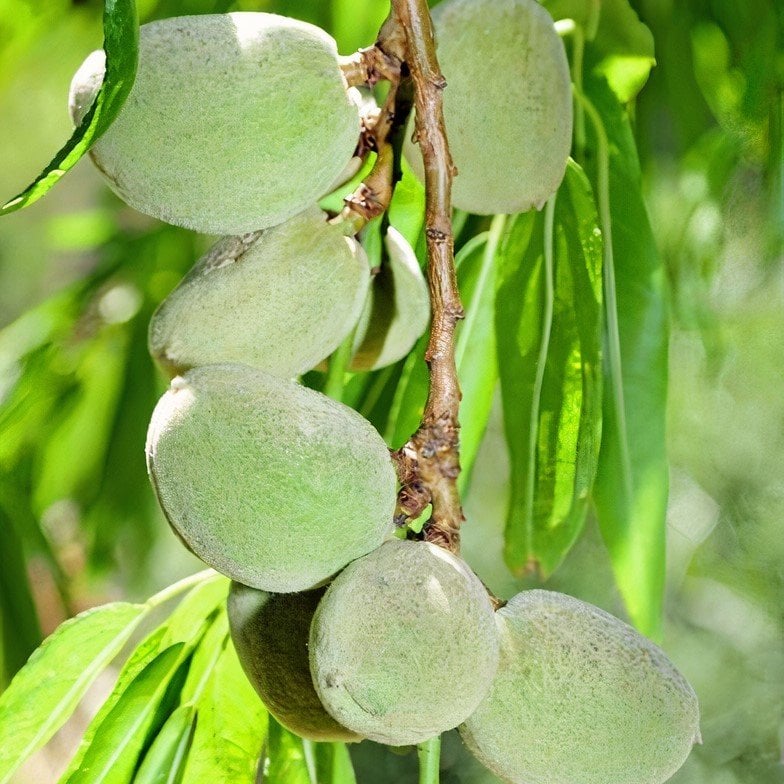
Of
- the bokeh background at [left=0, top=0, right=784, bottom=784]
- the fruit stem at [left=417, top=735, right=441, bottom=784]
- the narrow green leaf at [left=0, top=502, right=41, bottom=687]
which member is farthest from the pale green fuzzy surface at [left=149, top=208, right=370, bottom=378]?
the narrow green leaf at [left=0, top=502, right=41, bottom=687]

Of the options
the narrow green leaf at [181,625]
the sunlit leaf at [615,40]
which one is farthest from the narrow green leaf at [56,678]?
the sunlit leaf at [615,40]

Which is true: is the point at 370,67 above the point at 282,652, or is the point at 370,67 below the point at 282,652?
above

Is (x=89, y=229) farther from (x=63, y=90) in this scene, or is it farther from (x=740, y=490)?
(x=740, y=490)

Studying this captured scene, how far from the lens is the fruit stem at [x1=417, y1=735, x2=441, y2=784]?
69 cm

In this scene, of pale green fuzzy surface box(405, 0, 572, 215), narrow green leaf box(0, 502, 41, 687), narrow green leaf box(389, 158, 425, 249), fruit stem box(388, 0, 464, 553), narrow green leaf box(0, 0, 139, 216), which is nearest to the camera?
narrow green leaf box(0, 0, 139, 216)

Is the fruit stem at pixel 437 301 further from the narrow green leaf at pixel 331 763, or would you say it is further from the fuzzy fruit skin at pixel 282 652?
the narrow green leaf at pixel 331 763

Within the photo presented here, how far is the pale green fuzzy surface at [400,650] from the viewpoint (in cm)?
53

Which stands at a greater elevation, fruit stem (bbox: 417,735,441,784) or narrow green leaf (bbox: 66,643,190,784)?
fruit stem (bbox: 417,735,441,784)

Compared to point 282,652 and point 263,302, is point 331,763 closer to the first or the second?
point 282,652

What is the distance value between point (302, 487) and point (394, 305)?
9.9 inches

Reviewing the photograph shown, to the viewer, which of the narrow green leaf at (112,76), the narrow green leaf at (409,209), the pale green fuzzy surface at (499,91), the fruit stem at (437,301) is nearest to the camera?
the narrow green leaf at (112,76)

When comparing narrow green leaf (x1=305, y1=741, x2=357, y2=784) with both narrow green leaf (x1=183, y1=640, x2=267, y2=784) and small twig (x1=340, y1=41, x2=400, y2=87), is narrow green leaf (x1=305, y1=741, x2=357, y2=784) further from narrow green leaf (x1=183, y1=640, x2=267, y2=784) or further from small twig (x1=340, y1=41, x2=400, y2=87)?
small twig (x1=340, y1=41, x2=400, y2=87)

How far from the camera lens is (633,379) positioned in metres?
0.95

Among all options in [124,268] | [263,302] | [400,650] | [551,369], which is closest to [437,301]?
[263,302]
